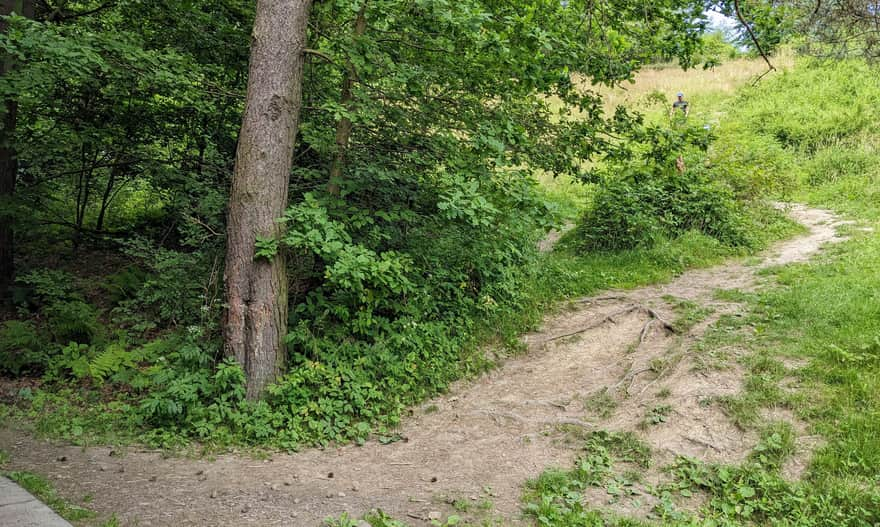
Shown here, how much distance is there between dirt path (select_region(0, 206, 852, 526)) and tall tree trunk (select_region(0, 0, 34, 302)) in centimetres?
401

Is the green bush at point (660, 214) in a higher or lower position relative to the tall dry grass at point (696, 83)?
lower

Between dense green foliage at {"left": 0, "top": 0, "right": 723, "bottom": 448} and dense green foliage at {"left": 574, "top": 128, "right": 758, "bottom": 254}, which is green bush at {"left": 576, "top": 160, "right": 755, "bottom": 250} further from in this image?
dense green foliage at {"left": 0, "top": 0, "right": 723, "bottom": 448}

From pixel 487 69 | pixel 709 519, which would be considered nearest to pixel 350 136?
pixel 487 69

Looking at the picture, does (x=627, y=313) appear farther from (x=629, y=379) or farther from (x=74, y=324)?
(x=74, y=324)

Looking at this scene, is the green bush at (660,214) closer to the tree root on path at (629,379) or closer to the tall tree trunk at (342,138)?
the tree root on path at (629,379)

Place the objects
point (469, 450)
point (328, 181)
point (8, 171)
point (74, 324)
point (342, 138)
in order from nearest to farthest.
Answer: point (469, 450), point (342, 138), point (328, 181), point (74, 324), point (8, 171)

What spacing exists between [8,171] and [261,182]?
15.8 ft

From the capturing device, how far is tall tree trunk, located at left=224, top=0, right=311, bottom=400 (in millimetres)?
5777

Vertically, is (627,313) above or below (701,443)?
above

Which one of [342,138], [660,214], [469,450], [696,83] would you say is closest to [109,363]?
[342,138]

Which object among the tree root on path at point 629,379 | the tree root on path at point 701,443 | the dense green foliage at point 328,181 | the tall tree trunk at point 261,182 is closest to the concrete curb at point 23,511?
the dense green foliage at point 328,181

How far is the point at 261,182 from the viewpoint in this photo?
19.1 ft

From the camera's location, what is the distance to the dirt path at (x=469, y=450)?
4316 millimetres

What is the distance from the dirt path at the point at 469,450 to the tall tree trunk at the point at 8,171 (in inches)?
158
